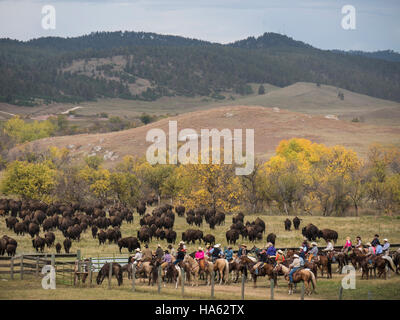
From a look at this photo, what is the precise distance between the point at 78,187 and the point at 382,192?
99.7 ft

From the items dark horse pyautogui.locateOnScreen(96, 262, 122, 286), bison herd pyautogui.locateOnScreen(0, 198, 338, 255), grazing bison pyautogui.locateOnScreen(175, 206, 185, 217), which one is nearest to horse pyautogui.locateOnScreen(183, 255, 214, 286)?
dark horse pyautogui.locateOnScreen(96, 262, 122, 286)

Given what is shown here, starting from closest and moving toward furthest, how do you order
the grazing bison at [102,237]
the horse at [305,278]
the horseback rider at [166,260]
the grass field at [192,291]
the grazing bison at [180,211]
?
the grass field at [192,291] → the horse at [305,278] → the horseback rider at [166,260] → the grazing bison at [102,237] → the grazing bison at [180,211]

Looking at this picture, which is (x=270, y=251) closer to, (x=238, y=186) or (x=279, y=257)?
(x=279, y=257)

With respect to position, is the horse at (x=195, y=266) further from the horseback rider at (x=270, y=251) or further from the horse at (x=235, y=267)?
the horseback rider at (x=270, y=251)

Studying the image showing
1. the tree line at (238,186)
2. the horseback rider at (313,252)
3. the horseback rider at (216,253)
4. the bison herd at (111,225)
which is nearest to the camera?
the horseback rider at (313,252)

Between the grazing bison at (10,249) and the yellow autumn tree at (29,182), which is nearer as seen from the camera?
the grazing bison at (10,249)

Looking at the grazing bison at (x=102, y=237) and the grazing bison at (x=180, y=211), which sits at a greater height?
the grazing bison at (x=102, y=237)

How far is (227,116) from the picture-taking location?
129000mm

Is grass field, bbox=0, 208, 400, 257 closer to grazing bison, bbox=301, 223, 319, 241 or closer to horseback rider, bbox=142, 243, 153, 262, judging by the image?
grazing bison, bbox=301, 223, 319, 241

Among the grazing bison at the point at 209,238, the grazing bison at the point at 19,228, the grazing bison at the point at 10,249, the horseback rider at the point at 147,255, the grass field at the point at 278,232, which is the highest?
the horseback rider at the point at 147,255

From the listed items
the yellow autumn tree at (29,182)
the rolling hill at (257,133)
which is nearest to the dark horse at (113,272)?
the yellow autumn tree at (29,182)

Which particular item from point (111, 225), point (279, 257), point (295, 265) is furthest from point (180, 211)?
point (295, 265)
